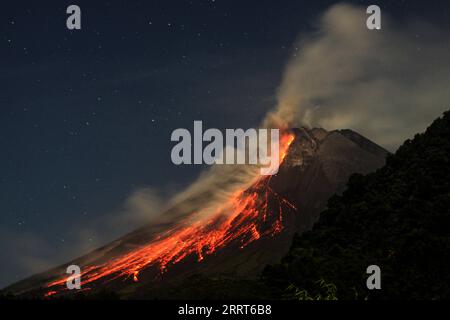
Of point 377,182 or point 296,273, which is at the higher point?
point 377,182

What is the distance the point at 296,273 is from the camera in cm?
4250

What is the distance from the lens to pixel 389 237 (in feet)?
149

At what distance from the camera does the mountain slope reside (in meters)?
41.0

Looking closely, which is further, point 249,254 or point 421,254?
point 249,254

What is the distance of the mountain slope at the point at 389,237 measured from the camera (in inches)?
1615

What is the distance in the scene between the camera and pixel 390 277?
4178cm

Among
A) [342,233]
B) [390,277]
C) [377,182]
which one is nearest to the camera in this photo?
[390,277]
